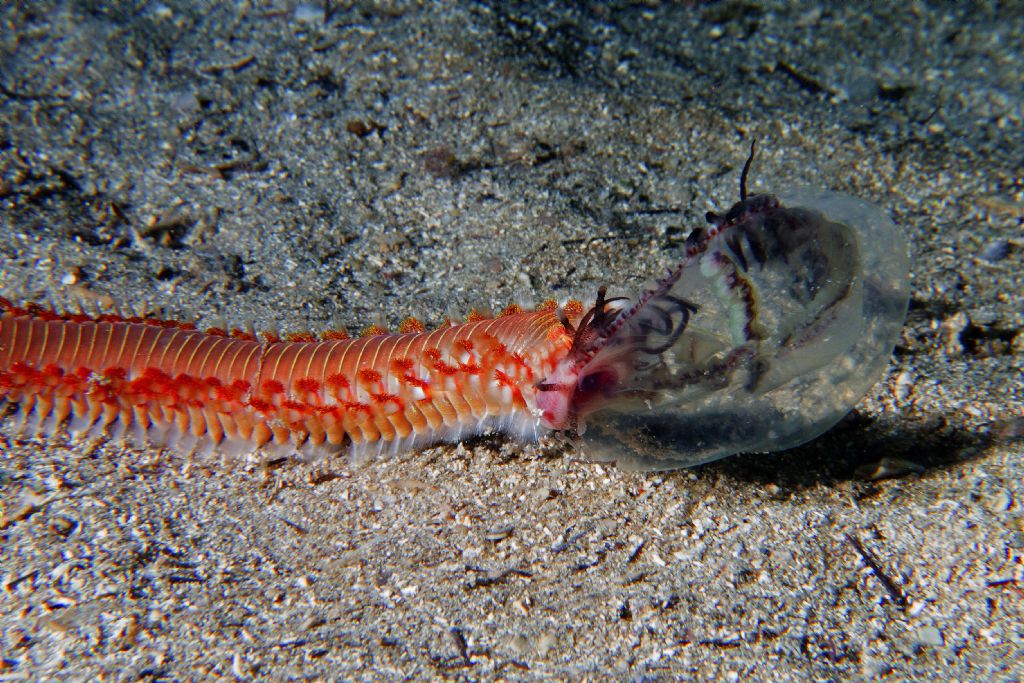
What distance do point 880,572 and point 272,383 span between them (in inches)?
127

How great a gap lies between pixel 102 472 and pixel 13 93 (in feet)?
12.6

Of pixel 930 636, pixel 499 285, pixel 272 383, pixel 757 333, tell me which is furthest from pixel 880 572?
pixel 272 383

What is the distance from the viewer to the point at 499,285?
4.34 metres

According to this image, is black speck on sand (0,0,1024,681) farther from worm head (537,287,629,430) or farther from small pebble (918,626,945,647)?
worm head (537,287,629,430)

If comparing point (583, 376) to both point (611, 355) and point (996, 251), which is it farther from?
point (996, 251)

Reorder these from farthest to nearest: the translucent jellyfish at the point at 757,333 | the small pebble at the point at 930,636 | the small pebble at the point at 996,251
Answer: the small pebble at the point at 996,251 < the translucent jellyfish at the point at 757,333 < the small pebble at the point at 930,636

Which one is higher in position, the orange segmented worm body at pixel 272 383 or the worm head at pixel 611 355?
the worm head at pixel 611 355

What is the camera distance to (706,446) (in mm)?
2811

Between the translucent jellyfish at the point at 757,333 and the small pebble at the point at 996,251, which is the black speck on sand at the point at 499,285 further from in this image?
the translucent jellyfish at the point at 757,333

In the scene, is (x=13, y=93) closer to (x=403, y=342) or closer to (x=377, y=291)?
(x=377, y=291)

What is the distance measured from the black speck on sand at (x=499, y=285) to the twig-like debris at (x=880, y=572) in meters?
0.01

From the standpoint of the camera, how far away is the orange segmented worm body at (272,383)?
3354 millimetres

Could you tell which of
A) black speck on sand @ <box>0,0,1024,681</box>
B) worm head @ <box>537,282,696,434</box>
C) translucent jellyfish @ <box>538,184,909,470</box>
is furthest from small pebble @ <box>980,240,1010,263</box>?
worm head @ <box>537,282,696,434</box>

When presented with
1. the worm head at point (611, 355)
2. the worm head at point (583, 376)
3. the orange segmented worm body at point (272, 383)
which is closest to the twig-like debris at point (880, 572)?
the worm head at point (611, 355)
